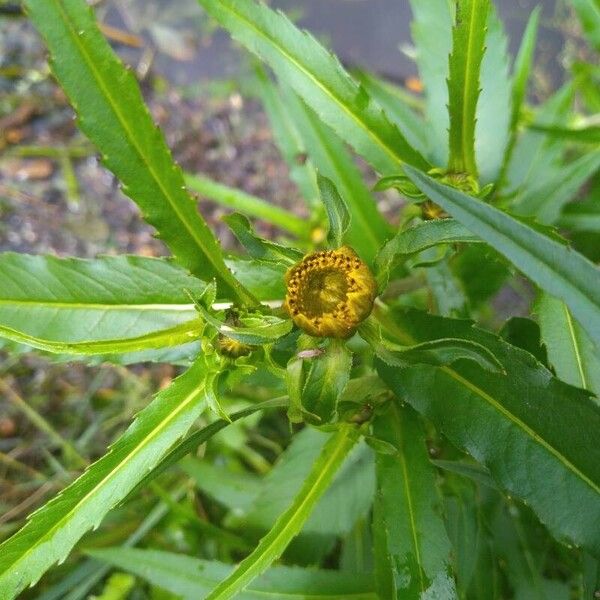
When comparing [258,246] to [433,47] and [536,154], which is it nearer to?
[433,47]

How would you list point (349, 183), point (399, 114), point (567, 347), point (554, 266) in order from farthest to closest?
point (399, 114) → point (349, 183) → point (567, 347) → point (554, 266)

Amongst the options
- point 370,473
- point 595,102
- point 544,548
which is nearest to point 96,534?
point 370,473

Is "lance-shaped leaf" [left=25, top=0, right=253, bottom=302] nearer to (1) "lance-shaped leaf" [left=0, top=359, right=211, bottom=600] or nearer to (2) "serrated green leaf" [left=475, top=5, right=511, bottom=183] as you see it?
(1) "lance-shaped leaf" [left=0, top=359, right=211, bottom=600]

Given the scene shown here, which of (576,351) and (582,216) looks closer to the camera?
(576,351)

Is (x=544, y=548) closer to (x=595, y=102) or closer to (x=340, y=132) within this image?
(x=340, y=132)

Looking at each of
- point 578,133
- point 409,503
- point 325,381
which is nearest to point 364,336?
point 325,381

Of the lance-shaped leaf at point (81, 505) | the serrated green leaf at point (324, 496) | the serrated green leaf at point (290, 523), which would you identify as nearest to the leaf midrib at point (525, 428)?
the serrated green leaf at point (290, 523)

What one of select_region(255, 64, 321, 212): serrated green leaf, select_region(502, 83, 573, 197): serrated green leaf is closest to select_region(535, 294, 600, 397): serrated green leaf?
select_region(502, 83, 573, 197): serrated green leaf

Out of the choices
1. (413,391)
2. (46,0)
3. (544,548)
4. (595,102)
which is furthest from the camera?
(595,102)
